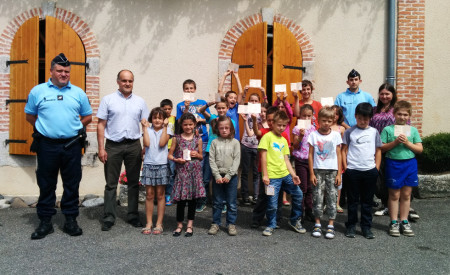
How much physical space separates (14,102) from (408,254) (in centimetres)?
600

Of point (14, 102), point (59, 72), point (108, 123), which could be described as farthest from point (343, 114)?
point (14, 102)

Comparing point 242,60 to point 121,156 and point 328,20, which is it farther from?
point 121,156

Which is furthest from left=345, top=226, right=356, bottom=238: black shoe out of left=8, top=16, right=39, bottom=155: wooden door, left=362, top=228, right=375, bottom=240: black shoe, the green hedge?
left=8, top=16, right=39, bottom=155: wooden door

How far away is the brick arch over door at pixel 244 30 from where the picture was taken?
6777 mm

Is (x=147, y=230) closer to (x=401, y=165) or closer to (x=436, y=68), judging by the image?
(x=401, y=165)

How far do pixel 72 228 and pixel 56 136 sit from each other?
3.37 feet

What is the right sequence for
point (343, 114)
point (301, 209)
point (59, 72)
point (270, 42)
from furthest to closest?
point (270, 42) < point (343, 114) < point (301, 209) < point (59, 72)

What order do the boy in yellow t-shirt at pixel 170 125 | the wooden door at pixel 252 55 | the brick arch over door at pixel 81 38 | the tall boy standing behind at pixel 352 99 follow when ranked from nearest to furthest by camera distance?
the boy in yellow t-shirt at pixel 170 125 < the tall boy standing behind at pixel 352 99 < the wooden door at pixel 252 55 < the brick arch over door at pixel 81 38

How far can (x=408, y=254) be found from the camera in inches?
155

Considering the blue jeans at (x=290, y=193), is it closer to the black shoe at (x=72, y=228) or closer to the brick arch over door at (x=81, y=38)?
the black shoe at (x=72, y=228)

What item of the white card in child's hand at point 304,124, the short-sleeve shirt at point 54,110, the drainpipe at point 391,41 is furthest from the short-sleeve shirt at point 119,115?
the drainpipe at point 391,41

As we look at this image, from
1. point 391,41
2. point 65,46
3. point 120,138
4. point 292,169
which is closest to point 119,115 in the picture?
point 120,138

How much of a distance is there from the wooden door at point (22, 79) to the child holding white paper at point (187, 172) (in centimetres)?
319

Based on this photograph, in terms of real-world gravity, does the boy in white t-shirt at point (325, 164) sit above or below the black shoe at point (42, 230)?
above
